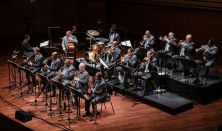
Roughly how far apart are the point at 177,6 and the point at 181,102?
250 inches

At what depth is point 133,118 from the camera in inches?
424

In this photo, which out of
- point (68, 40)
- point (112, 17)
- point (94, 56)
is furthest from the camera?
point (112, 17)

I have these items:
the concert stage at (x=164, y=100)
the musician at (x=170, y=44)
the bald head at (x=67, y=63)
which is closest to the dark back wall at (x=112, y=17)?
the musician at (x=170, y=44)

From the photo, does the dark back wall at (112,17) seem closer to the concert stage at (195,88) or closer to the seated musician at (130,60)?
the concert stage at (195,88)

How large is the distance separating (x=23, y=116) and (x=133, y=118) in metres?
2.76

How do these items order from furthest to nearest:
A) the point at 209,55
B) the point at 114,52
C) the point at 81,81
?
the point at 114,52 → the point at 209,55 → the point at 81,81

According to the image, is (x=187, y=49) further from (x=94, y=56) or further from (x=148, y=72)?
Answer: (x=94, y=56)

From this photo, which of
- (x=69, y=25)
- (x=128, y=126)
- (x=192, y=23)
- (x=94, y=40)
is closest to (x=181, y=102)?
(x=128, y=126)

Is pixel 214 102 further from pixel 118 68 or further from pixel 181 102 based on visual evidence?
pixel 118 68

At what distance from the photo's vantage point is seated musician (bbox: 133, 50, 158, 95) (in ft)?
38.0

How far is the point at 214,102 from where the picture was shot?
1188cm

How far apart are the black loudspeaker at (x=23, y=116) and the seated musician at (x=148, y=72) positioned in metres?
3.25

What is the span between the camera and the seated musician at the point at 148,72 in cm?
1159

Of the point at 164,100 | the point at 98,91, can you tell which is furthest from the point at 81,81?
the point at 164,100
